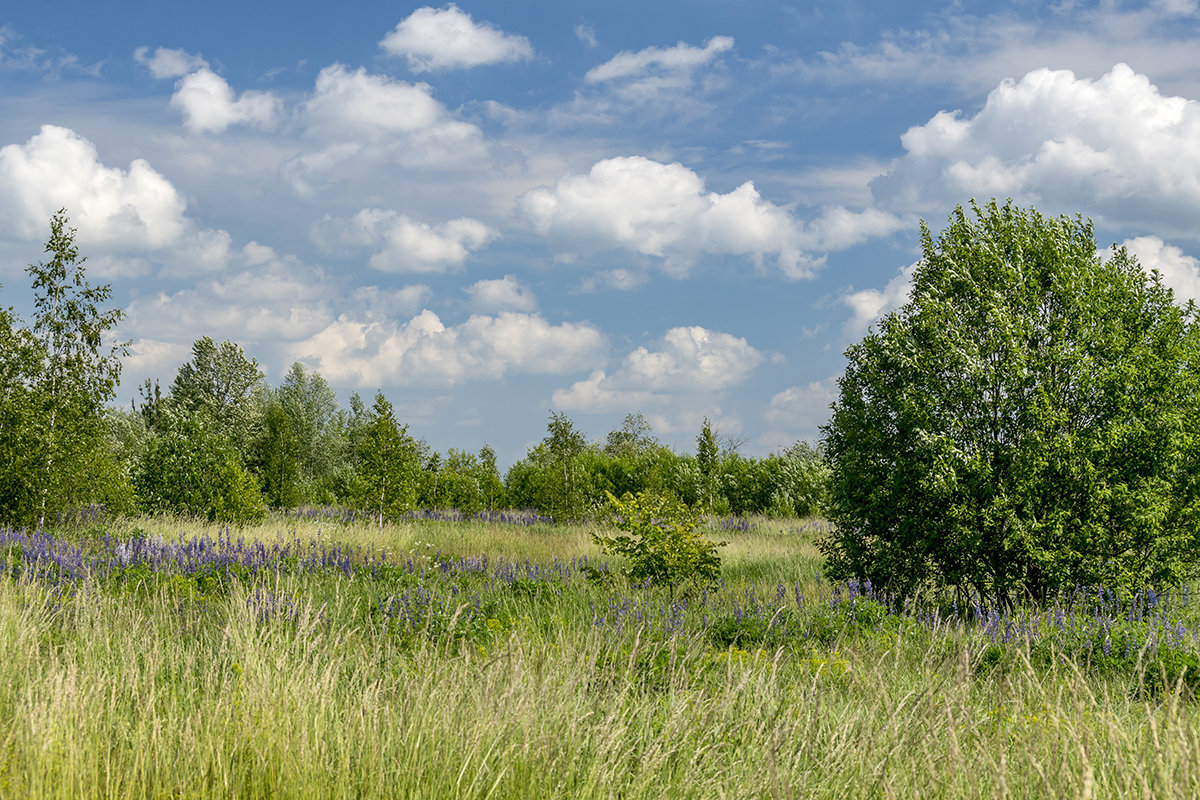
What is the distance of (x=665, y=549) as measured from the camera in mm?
9477

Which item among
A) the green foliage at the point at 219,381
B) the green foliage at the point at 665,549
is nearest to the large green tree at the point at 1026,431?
the green foliage at the point at 665,549

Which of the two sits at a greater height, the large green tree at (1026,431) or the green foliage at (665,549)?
the large green tree at (1026,431)

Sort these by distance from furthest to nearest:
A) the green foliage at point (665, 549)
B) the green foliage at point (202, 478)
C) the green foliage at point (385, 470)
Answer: the green foliage at point (385, 470)
the green foliage at point (202, 478)
the green foliage at point (665, 549)

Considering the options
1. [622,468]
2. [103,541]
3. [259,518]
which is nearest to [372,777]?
[103,541]

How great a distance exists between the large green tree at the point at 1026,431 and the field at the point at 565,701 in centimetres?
50

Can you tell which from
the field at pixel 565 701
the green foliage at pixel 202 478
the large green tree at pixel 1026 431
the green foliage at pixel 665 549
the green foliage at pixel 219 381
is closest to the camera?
the field at pixel 565 701

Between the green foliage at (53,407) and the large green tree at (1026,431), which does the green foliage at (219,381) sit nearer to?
the green foliage at (53,407)

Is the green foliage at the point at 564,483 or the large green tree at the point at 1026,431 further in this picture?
the green foliage at the point at 564,483

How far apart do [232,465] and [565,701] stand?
52.1 feet

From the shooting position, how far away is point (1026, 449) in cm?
769

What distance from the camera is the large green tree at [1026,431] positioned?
7.76 metres

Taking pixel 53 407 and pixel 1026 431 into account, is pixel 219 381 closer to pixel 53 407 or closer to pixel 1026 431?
pixel 53 407

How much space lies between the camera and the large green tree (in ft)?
25.5

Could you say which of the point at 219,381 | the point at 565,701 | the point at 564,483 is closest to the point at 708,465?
the point at 564,483
